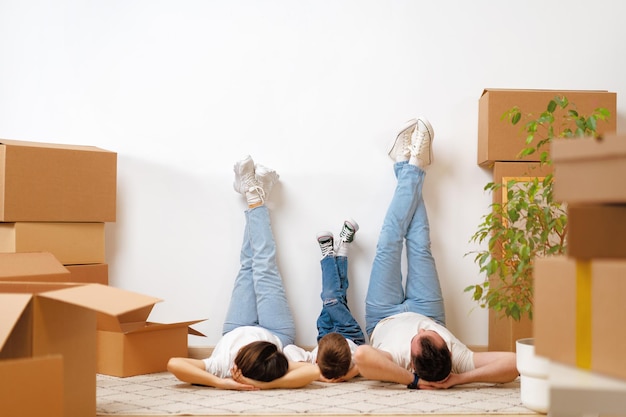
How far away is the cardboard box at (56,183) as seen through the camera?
2643 mm

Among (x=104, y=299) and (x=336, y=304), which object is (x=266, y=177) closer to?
(x=336, y=304)

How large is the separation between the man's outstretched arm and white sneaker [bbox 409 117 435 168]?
3.08 ft

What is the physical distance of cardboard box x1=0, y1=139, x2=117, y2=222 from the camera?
2643 mm

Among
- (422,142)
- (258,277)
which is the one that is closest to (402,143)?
(422,142)

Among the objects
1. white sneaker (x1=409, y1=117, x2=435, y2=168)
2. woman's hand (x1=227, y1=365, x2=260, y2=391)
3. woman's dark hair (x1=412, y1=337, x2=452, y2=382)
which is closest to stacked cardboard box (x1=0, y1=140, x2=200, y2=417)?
woman's hand (x1=227, y1=365, x2=260, y2=391)

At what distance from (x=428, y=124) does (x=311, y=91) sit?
56 cm

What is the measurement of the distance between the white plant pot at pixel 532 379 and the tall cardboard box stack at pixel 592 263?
963 millimetres

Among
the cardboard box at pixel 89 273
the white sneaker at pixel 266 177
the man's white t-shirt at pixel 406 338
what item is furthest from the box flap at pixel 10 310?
the white sneaker at pixel 266 177

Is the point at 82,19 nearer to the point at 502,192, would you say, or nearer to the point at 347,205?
the point at 347,205

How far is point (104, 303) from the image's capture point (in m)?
1.60

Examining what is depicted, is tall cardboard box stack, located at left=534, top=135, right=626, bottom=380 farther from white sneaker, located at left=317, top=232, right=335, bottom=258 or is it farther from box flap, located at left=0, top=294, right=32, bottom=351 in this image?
white sneaker, located at left=317, top=232, right=335, bottom=258

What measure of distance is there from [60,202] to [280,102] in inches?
41.3

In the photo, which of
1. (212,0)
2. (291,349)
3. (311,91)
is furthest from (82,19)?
(291,349)

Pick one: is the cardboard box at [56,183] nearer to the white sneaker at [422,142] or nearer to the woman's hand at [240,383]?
the woman's hand at [240,383]
